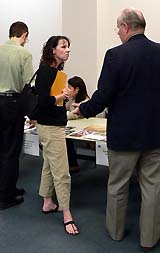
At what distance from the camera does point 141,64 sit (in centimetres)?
201

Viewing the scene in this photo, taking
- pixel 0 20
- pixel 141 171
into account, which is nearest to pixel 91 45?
pixel 0 20

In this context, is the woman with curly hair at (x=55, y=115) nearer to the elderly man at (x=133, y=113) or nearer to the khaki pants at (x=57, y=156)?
the khaki pants at (x=57, y=156)

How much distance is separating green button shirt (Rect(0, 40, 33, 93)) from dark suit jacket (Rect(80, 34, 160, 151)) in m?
0.90

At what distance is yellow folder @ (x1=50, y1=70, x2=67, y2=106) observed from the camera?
93.3 inches

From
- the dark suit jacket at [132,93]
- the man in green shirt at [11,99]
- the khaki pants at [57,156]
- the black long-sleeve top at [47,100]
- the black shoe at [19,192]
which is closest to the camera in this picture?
the dark suit jacket at [132,93]

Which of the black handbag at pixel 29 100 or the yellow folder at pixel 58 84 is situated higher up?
the yellow folder at pixel 58 84

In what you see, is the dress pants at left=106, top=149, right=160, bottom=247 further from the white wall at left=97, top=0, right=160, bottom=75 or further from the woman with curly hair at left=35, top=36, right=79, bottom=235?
the white wall at left=97, top=0, right=160, bottom=75

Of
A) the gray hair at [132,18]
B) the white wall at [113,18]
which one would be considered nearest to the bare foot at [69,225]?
the gray hair at [132,18]

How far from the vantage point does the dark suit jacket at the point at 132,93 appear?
79.5 inches

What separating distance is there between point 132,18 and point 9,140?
144cm

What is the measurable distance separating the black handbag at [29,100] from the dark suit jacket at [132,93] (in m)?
0.46

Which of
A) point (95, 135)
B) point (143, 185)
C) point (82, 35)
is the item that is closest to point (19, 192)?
point (95, 135)

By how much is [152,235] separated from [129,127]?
730 millimetres

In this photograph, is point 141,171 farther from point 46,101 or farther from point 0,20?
point 0,20
